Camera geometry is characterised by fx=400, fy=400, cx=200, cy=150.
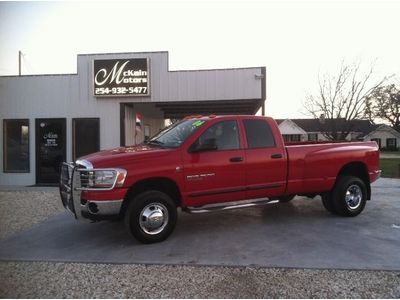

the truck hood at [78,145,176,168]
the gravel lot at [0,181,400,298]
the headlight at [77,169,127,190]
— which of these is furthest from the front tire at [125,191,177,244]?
the gravel lot at [0,181,400,298]

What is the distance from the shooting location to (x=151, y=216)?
6.22 metres

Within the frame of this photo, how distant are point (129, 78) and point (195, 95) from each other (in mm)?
2368

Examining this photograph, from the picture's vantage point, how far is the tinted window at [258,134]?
7.20 m

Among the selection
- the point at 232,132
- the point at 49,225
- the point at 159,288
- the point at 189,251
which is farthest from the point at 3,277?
the point at 232,132

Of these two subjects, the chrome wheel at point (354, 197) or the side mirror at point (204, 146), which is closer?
the side mirror at point (204, 146)

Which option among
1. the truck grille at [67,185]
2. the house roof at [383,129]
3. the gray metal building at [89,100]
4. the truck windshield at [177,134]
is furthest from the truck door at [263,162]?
the house roof at [383,129]

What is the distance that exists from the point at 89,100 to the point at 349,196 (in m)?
9.71

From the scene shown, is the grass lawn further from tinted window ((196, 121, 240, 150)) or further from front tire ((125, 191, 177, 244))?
front tire ((125, 191, 177, 244))

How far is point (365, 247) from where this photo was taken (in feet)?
19.9

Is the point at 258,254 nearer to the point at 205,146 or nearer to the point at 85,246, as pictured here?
the point at 205,146

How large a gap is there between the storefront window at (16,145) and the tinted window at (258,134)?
1046 cm

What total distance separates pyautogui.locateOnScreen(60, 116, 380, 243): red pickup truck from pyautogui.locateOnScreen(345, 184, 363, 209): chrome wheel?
20mm

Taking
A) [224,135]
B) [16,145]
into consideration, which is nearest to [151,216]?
[224,135]

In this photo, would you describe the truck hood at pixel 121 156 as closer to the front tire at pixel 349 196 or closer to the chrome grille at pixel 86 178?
the chrome grille at pixel 86 178
